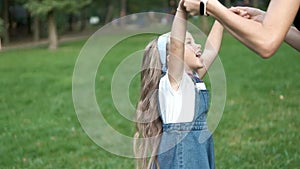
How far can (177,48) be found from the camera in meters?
2.21

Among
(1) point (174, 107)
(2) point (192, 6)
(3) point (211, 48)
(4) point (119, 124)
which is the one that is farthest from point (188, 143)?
(4) point (119, 124)

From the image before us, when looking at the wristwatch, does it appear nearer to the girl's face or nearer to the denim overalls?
the girl's face

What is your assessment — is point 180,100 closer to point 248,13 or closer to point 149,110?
point 149,110

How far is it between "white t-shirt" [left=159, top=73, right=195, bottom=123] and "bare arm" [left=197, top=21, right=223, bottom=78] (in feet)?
0.80

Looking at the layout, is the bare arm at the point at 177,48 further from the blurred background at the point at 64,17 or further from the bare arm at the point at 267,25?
the blurred background at the point at 64,17

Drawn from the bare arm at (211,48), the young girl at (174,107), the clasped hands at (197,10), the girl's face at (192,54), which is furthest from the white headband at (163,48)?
the clasped hands at (197,10)

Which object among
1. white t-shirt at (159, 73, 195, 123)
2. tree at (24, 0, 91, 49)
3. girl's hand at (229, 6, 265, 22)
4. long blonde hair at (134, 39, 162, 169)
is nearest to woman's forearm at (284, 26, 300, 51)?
girl's hand at (229, 6, 265, 22)

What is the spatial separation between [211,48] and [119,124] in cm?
297

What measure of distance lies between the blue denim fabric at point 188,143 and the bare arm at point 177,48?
0.56 ft

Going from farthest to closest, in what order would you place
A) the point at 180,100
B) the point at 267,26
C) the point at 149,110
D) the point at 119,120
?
the point at 119,120 < the point at 149,110 < the point at 180,100 < the point at 267,26

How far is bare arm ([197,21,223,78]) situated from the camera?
2611mm

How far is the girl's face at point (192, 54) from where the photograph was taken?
2.35 metres

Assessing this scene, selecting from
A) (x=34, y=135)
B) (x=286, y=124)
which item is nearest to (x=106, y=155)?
(x=34, y=135)

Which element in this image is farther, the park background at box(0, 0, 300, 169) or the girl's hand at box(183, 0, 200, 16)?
the park background at box(0, 0, 300, 169)
